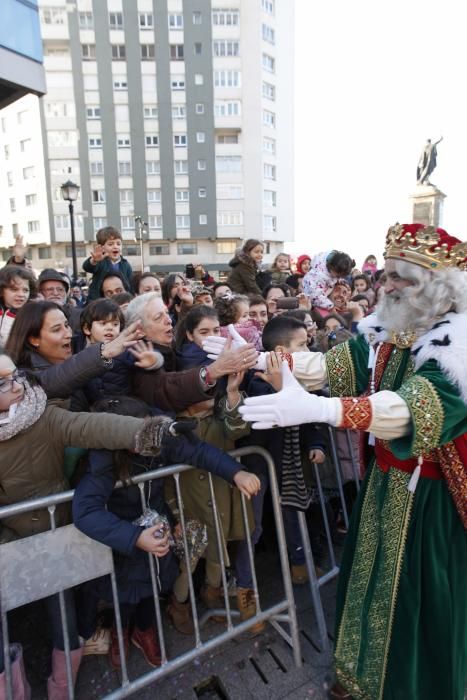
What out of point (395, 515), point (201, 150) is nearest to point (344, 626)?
point (395, 515)

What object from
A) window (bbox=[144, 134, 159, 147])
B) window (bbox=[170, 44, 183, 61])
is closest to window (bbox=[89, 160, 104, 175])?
window (bbox=[144, 134, 159, 147])

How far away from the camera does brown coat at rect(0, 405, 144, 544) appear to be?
1.89 meters

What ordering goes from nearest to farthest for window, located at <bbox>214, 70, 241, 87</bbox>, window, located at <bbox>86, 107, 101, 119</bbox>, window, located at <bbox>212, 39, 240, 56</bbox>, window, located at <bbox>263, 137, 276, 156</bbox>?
window, located at <bbox>86, 107, 101, 119</bbox>, window, located at <bbox>212, 39, 240, 56</bbox>, window, located at <bbox>214, 70, 241, 87</bbox>, window, located at <bbox>263, 137, 276, 156</bbox>

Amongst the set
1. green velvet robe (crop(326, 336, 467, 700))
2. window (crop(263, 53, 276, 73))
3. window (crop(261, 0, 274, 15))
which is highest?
window (crop(261, 0, 274, 15))

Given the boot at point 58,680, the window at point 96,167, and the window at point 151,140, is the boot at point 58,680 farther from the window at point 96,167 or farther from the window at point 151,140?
the window at point 151,140

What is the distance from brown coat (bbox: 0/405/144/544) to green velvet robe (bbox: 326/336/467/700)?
3.84ft

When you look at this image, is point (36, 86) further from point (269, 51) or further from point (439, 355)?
point (269, 51)

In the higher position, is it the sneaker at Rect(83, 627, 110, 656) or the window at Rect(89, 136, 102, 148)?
the window at Rect(89, 136, 102, 148)

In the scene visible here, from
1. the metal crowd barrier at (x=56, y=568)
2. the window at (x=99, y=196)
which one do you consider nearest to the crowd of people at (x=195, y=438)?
the metal crowd barrier at (x=56, y=568)

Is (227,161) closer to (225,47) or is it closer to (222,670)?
(225,47)

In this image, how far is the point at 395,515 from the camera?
6.09 feet

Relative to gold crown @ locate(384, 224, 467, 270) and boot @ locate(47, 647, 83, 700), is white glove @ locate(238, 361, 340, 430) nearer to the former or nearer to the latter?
gold crown @ locate(384, 224, 467, 270)

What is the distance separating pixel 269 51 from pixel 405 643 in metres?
44.3

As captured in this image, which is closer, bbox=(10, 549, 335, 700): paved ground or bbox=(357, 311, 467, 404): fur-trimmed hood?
bbox=(357, 311, 467, 404): fur-trimmed hood
